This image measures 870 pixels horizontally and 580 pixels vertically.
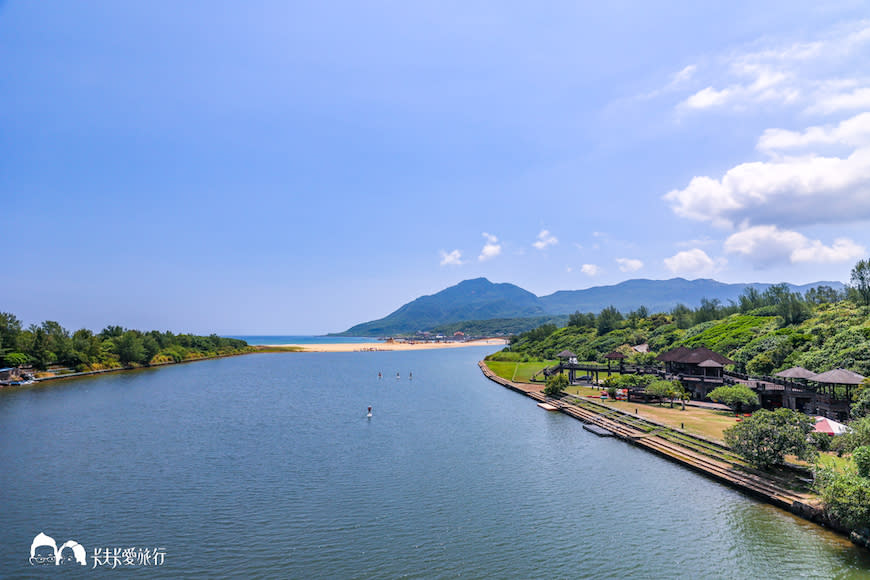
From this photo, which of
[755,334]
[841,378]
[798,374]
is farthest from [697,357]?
[755,334]

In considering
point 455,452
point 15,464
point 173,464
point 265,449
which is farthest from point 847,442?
point 15,464

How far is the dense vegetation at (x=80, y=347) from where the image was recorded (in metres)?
89.7

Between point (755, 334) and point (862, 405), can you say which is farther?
point (755, 334)

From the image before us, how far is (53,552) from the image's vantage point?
67.7 ft

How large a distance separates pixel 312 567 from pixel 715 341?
8481cm

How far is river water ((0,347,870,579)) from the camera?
64.6 feet

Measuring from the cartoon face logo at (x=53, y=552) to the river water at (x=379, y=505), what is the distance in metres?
0.47

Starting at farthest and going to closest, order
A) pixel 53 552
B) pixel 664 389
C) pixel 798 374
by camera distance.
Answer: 1. pixel 664 389
2. pixel 798 374
3. pixel 53 552

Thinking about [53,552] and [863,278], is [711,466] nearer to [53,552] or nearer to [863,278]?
[53,552]

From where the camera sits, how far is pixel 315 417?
52500mm

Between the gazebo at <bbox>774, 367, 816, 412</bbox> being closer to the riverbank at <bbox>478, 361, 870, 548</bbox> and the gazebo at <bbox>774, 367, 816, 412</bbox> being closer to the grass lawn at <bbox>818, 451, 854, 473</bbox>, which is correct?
the grass lawn at <bbox>818, 451, 854, 473</bbox>

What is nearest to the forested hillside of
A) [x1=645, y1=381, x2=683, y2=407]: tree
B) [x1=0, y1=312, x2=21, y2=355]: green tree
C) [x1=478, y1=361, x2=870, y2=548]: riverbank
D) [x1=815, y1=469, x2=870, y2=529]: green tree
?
[x1=645, y1=381, x2=683, y2=407]: tree

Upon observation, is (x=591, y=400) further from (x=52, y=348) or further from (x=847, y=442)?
(x=52, y=348)

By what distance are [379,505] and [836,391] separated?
42.6 m
